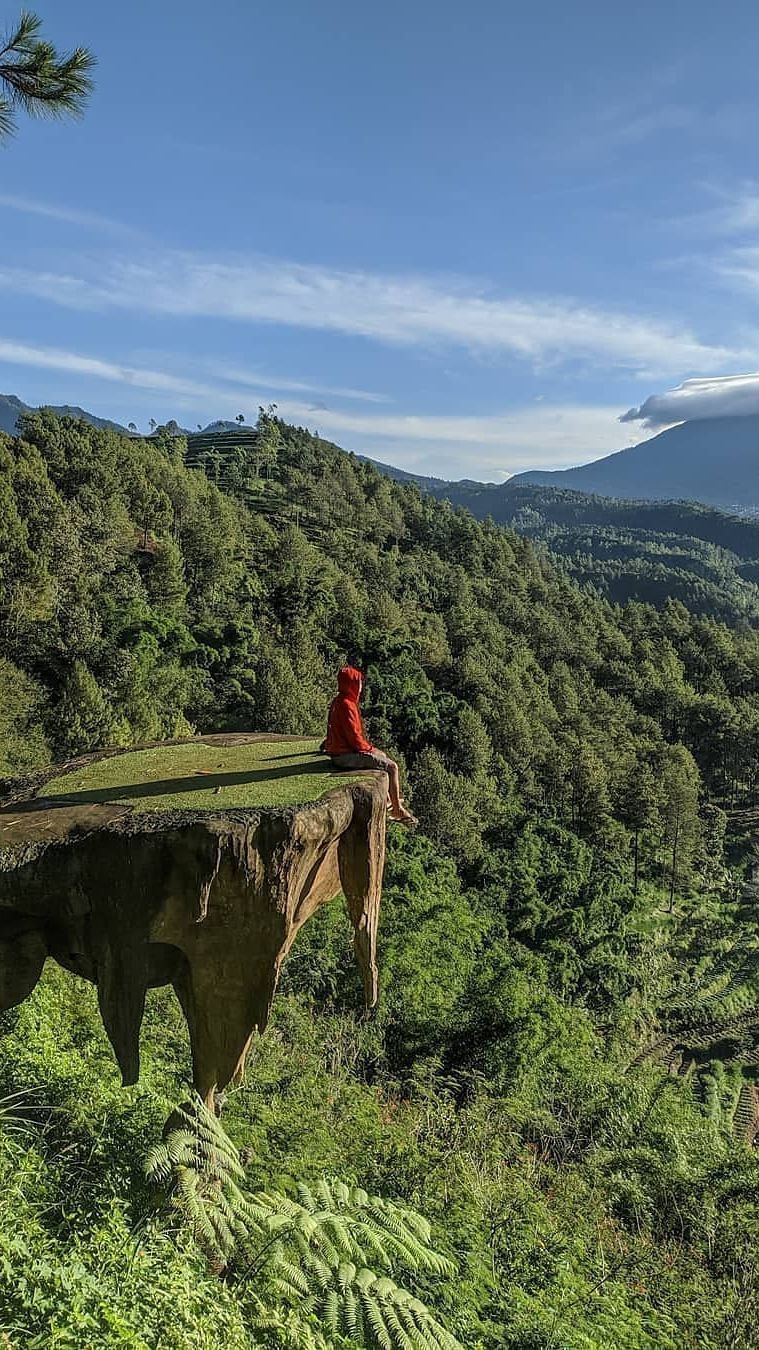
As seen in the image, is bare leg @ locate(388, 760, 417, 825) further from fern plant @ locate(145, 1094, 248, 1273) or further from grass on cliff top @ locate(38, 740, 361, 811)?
fern plant @ locate(145, 1094, 248, 1273)

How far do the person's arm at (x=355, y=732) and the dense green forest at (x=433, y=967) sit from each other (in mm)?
3930

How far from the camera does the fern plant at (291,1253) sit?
18.1 ft

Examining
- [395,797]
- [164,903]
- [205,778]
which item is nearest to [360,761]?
[395,797]

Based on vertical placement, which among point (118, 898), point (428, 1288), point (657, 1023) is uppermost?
point (118, 898)

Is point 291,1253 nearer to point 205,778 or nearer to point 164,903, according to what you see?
point 164,903

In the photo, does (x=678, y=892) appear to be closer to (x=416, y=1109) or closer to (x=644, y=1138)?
(x=644, y=1138)

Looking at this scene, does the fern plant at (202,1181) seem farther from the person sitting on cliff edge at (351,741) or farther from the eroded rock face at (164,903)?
the person sitting on cliff edge at (351,741)

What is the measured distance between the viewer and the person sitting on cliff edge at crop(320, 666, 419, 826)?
25.6ft

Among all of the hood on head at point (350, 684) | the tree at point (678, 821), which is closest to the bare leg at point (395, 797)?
the hood on head at point (350, 684)

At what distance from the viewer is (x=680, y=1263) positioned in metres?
13.9

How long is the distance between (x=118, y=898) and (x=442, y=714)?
46403mm

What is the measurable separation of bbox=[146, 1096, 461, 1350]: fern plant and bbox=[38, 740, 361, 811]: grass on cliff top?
271 cm

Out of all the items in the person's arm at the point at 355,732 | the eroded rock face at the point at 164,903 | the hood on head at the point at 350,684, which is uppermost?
the hood on head at the point at 350,684

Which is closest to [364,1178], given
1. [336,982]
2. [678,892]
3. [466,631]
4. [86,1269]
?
[86,1269]
